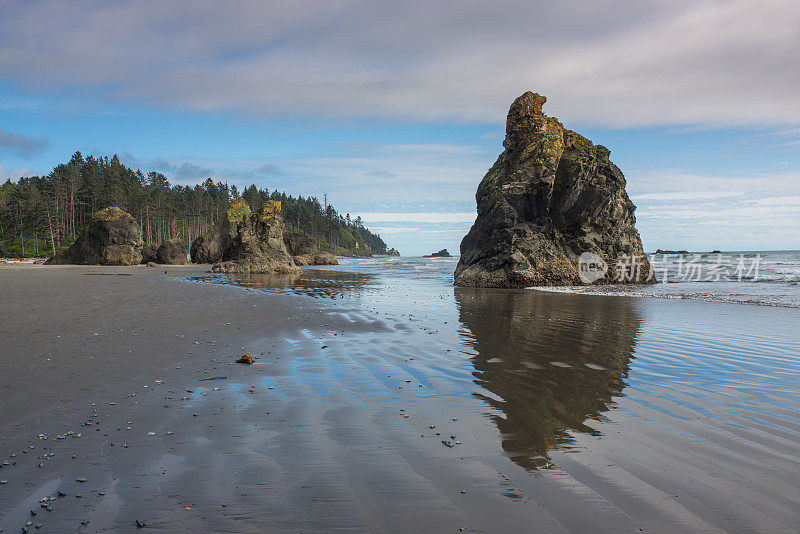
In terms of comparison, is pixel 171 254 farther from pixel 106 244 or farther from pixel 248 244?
pixel 248 244

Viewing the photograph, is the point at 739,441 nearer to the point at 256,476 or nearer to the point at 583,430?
the point at 583,430

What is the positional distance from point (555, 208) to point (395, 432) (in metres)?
31.9

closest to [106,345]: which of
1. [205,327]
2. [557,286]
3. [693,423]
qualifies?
[205,327]

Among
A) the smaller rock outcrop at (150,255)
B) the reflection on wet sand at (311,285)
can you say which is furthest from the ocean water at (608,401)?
the smaller rock outcrop at (150,255)

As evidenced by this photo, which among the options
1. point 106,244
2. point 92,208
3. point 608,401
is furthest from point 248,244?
point 92,208

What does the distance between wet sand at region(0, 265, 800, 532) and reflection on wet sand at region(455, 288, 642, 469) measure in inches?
2.0

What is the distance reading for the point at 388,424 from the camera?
502 centimetres

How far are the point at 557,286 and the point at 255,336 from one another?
77.5 ft

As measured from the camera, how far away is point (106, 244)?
6375 cm

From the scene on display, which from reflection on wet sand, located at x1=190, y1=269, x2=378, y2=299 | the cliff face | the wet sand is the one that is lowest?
the wet sand

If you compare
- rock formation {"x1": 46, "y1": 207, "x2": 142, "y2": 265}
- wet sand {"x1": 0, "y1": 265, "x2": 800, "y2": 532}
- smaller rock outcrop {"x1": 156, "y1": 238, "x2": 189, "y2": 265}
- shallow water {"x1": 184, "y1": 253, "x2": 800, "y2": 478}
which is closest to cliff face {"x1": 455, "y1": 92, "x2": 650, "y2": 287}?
shallow water {"x1": 184, "y1": 253, "x2": 800, "y2": 478}

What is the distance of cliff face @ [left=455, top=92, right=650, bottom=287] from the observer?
30.9 m

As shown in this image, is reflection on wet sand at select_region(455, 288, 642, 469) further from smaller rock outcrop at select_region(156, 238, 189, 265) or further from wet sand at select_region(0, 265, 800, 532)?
smaller rock outcrop at select_region(156, 238, 189, 265)

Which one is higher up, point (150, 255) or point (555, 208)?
point (555, 208)
